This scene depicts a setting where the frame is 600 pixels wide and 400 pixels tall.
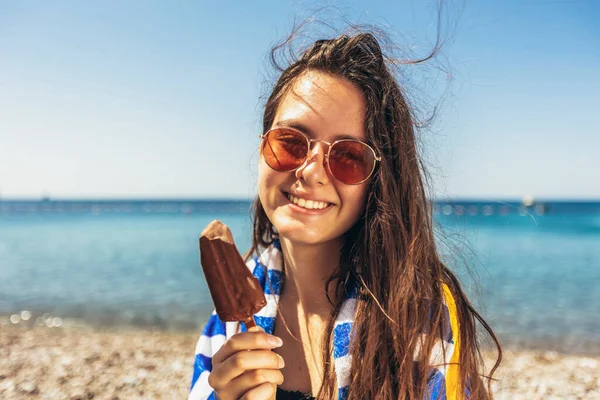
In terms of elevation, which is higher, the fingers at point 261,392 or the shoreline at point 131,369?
the fingers at point 261,392

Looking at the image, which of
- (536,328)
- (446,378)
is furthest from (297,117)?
(536,328)

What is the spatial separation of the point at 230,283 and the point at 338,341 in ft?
2.27

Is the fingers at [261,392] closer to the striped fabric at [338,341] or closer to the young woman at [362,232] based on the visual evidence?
the young woman at [362,232]

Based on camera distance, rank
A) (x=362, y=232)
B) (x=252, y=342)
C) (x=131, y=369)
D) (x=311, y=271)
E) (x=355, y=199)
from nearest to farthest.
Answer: (x=252, y=342)
(x=355, y=199)
(x=362, y=232)
(x=311, y=271)
(x=131, y=369)

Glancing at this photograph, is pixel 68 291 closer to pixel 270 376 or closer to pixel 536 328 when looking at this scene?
pixel 536 328

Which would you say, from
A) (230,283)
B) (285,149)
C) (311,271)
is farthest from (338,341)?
(285,149)

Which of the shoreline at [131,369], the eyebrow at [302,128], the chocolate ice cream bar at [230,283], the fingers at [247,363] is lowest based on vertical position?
the shoreline at [131,369]

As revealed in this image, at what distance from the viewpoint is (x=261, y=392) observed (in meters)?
1.92

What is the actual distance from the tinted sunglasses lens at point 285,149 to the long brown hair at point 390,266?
335 millimetres

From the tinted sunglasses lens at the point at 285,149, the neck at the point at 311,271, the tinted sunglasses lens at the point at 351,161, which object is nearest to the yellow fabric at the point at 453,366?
the neck at the point at 311,271

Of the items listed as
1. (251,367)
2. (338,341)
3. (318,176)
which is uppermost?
(318,176)

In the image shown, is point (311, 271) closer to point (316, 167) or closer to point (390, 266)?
point (390, 266)

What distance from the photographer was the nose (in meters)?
2.18

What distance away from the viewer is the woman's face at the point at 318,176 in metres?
2.21
